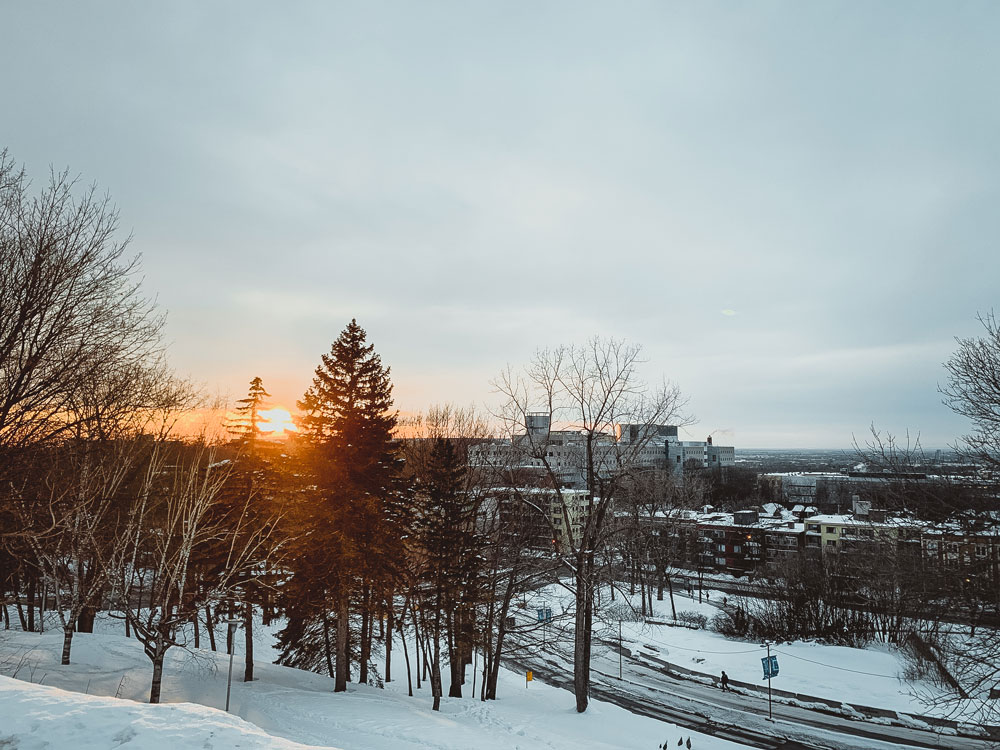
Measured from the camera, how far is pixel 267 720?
16609 millimetres

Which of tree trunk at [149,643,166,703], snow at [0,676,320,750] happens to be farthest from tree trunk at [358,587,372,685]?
snow at [0,676,320,750]

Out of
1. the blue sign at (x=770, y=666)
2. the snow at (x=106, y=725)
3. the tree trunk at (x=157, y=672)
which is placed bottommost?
the blue sign at (x=770, y=666)

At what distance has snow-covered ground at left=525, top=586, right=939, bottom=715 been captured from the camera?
33.0 meters

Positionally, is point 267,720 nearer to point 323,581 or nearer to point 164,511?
point 323,581

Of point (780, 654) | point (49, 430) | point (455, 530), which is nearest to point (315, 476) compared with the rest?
point (455, 530)

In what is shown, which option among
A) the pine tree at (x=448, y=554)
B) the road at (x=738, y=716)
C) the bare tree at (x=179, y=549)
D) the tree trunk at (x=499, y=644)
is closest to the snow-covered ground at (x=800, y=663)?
the road at (x=738, y=716)

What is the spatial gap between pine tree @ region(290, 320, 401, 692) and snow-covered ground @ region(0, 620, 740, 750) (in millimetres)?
3519

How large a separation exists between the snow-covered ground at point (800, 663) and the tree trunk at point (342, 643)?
11.3m

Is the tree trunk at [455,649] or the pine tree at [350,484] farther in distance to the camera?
the tree trunk at [455,649]

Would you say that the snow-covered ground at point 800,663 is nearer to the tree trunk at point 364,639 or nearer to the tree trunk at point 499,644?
the tree trunk at point 499,644

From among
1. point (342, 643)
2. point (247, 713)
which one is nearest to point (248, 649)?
point (342, 643)

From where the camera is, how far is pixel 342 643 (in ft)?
71.3

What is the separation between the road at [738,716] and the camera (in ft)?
84.2

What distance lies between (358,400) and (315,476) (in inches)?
127
